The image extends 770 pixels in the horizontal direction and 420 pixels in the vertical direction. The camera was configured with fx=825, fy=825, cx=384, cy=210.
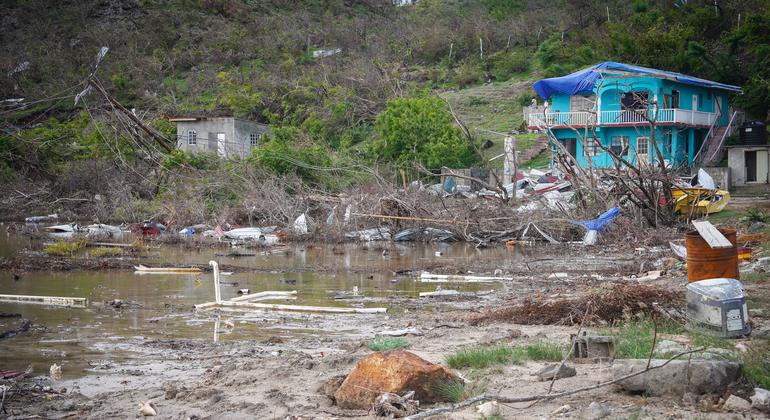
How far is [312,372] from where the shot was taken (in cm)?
768

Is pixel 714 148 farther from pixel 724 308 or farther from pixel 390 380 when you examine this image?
pixel 390 380

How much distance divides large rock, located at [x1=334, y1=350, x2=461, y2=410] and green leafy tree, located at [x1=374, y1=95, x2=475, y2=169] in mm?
26155

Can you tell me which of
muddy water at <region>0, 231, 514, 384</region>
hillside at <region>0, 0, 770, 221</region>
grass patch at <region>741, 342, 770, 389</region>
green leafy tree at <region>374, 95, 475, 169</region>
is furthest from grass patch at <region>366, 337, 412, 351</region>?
green leafy tree at <region>374, 95, 475, 169</region>

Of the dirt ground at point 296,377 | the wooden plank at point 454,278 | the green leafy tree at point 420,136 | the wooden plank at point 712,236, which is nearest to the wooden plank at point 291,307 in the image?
the dirt ground at point 296,377

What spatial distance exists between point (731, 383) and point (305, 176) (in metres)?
23.9

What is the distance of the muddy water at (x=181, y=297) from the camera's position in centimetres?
986

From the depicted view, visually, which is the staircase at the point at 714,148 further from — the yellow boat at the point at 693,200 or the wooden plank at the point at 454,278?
the wooden plank at the point at 454,278

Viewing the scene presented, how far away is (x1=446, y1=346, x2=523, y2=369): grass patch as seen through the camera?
7340 millimetres

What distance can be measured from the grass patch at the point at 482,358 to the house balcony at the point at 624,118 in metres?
27.0

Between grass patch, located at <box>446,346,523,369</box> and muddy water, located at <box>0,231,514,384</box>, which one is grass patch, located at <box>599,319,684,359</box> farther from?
muddy water, located at <box>0,231,514,384</box>

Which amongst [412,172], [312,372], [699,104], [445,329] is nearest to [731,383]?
[312,372]

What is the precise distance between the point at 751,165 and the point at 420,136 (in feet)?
43.1

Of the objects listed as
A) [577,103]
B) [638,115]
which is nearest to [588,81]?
[638,115]

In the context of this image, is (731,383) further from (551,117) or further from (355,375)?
(551,117)
